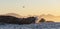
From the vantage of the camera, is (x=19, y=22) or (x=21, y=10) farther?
(x=21, y=10)

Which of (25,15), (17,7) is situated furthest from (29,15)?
(17,7)

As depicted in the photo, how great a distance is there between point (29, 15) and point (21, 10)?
20 centimetres

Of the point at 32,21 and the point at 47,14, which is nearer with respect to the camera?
the point at 32,21

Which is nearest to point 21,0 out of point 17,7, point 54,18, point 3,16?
point 17,7

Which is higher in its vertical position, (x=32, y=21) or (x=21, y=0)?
(x=21, y=0)

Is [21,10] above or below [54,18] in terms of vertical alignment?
above

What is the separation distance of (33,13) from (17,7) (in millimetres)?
368

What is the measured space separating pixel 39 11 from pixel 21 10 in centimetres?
39

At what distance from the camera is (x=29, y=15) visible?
2.56 meters

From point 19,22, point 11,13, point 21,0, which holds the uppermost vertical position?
point 21,0

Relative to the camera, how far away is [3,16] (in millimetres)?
2447

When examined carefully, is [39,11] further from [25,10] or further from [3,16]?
[3,16]

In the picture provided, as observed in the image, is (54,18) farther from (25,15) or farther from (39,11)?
(25,15)

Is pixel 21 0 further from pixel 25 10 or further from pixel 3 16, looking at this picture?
pixel 3 16
